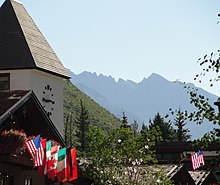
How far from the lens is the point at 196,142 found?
748 centimetres

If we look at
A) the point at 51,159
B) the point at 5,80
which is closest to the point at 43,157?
the point at 51,159

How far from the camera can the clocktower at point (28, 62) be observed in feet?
89.0

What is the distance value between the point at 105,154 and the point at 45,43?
10.7 m

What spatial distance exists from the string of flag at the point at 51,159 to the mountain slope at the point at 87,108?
7684cm

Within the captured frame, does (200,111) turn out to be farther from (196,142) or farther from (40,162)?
(40,162)

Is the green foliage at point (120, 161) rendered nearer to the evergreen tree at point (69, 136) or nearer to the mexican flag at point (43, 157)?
the mexican flag at point (43, 157)

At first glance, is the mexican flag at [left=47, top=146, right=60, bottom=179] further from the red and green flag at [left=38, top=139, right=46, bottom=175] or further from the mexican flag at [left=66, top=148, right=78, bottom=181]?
the mexican flag at [left=66, top=148, right=78, bottom=181]

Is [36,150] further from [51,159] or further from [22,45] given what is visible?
[22,45]

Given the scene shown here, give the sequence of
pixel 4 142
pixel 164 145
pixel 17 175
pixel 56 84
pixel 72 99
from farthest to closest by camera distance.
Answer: pixel 72 99
pixel 164 145
pixel 56 84
pixel 17 175
pixel 4 142

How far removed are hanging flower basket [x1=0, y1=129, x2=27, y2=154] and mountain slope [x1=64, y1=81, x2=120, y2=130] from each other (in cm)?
7944

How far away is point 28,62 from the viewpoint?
27.3 meters

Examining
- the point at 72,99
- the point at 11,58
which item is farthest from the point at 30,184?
the point at 72,99

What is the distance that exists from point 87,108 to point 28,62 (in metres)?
76.0

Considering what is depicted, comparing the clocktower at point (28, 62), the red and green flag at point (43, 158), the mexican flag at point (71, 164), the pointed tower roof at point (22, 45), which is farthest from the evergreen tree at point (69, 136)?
the red and green flag at point (43, 158)
